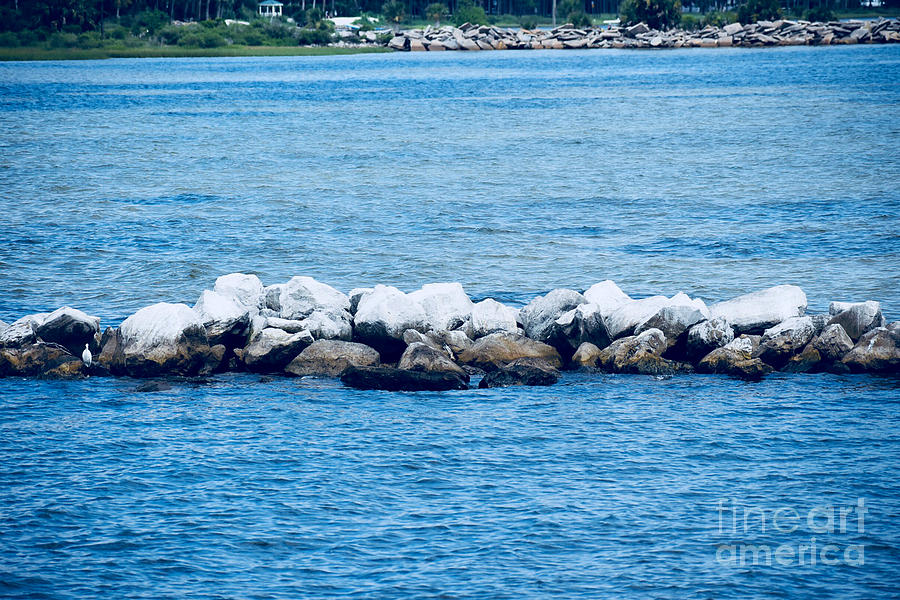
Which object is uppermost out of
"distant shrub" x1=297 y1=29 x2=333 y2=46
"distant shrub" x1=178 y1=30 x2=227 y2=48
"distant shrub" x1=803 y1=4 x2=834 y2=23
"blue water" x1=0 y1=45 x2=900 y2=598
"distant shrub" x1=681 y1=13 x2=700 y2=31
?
"distant shrub" x1=803 y1=4 x2=834 y2=23

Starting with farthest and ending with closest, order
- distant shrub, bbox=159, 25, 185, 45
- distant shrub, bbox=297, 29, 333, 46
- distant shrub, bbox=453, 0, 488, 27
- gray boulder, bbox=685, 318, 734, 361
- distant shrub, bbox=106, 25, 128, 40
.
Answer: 1. distant shrub, bbox=453, 0, 488, 27
2. distant shrub, bbox=297, 29, 333, 46
3. distant shrub, bbox=159, 25, 185, 45
4. distant shrub, bbox=106, 25, 128, 40
5. gray boulder, bbox=685, 318, 734, 361

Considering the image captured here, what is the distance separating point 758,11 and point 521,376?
168 m

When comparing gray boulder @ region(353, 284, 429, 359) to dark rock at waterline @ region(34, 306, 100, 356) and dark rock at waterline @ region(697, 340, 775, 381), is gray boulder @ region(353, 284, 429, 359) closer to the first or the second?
dark rock at waterline @ region(34, 306, 100, 356)

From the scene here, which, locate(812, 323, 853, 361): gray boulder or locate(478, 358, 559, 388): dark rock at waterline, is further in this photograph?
locate(812, 323, 853, 361): gray boulder

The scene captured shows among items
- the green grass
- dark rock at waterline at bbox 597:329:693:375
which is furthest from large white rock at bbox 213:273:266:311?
the green grass

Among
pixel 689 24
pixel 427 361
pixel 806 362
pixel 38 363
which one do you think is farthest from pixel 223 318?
pixel 689 24

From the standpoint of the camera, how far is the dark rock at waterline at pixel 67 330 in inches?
823

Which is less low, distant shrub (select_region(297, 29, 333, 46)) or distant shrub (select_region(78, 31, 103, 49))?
distant shrub (select_region(297, 29, 333, 46))

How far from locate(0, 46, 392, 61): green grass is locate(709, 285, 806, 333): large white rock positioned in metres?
135

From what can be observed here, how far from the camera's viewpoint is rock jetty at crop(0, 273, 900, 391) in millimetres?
19922

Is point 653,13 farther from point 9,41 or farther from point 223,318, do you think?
point 223,318

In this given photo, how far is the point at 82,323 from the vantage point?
68.8ft

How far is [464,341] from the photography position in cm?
2109

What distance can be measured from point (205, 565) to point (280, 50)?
153480mm
